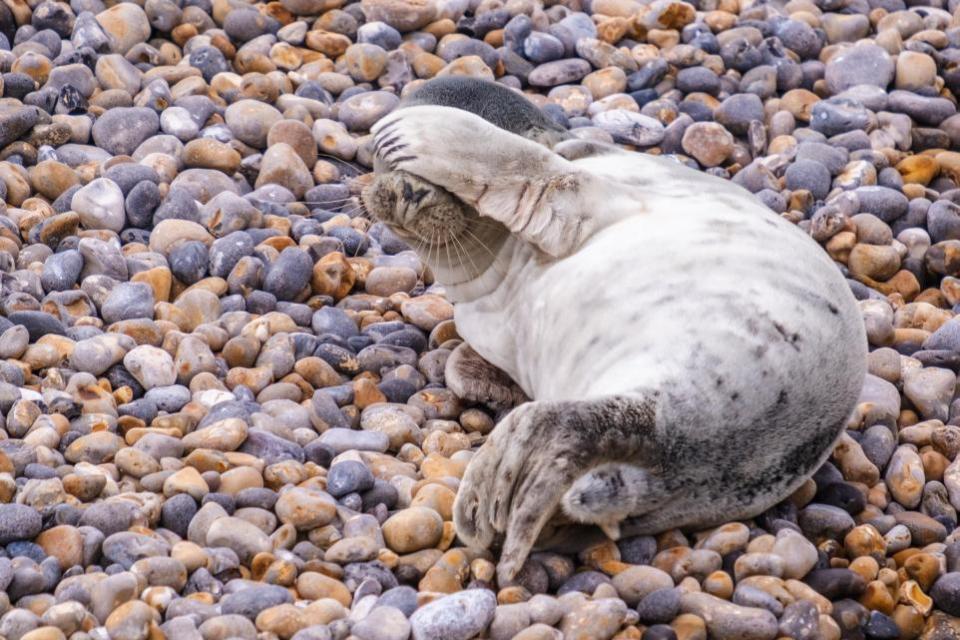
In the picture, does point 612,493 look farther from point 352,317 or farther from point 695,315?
point 352,317

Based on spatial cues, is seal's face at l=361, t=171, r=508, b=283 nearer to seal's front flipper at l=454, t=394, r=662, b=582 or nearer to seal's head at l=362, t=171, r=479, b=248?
seal's head at l=362, t=171, r=479, b=248

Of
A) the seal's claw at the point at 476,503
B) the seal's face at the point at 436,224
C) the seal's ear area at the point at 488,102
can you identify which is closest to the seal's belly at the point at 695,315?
the seal's face at the point at 436,224

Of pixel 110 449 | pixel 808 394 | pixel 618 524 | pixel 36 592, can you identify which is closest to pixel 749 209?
pixel 808 394

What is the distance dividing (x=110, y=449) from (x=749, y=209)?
1947mm

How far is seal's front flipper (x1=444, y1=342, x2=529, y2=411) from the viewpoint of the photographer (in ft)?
15.1

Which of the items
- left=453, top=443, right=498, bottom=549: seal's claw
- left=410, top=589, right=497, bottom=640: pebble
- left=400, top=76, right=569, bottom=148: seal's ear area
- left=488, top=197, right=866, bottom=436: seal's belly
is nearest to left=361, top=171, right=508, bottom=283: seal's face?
left=488, top=197, right=866, bottom=436: seal's belly

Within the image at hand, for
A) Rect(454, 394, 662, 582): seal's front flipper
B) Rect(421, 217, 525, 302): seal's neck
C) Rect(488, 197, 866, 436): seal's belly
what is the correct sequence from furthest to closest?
Rect(421, 217, 525, 302): seal's neck
Rect(488, 197, 866, 436): seal's belly
Rect(454, 394, 662, 582): seal's front flipper

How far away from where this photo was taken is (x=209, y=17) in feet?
22.3

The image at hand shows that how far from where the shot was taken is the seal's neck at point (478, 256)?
454cm

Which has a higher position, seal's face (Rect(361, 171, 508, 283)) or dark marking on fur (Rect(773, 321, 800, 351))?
dark marking on fur (Rect(773, 321, 800, 351))

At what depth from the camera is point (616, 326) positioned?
12.8 ft

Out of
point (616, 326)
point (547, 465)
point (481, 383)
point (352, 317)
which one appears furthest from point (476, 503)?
point (352, 317)

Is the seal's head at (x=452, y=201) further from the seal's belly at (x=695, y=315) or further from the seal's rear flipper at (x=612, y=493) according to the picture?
the seal's rear flipper at (x=612, y=493)

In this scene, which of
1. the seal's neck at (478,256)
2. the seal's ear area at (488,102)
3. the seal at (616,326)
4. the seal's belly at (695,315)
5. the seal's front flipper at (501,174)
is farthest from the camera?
the seal's ear area at (488,102)
